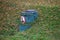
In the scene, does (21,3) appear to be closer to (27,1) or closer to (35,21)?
(27,1)

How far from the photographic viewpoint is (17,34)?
7.21 m

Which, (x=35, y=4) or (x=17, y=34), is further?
(x=35, y=4)

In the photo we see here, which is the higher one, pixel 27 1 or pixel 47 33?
pixel 27 1

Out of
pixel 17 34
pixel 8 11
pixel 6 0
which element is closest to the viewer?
pixel 17 34

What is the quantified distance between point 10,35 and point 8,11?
79.2 inches

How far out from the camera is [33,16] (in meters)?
7.97

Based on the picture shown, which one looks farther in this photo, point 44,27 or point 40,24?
point 40,24

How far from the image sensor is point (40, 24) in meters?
8.02

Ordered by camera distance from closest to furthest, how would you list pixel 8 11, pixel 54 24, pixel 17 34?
1. pixel 17 34
2. pixel 54 24
3. pixel 8 11

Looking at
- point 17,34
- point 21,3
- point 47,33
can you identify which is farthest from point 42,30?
point 21,3

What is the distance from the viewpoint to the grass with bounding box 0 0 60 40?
22.8ft

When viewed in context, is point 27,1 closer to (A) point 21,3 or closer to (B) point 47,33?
(A) point 21,3

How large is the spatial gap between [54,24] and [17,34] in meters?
1.52

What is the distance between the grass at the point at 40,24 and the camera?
274 inches
